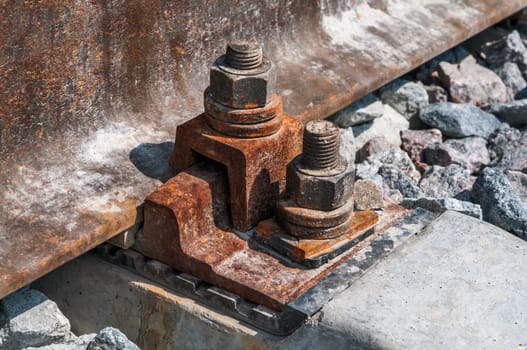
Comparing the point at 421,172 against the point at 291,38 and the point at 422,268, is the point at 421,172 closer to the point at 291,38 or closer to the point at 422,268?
the point at 291,38

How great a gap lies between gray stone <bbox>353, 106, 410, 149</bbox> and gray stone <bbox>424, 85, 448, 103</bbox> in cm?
28

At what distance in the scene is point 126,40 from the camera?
11.4ft

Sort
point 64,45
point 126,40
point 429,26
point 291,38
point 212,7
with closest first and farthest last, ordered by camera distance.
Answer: point 64,45
point 126,40
point 212,7
point 291,38
point 429,26

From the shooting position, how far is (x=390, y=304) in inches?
116

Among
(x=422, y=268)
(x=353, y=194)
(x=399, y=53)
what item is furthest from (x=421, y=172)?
(x=422, y=268)

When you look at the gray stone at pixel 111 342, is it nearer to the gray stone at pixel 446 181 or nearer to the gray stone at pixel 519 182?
the gray stone at pixel 446 181

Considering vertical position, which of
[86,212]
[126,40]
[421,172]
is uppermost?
[126,40]

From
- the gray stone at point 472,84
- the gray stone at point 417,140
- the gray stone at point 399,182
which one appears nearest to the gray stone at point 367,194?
the gray stone at point 399,182

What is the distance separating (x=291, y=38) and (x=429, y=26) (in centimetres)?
88

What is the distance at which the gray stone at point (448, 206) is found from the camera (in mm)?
3639

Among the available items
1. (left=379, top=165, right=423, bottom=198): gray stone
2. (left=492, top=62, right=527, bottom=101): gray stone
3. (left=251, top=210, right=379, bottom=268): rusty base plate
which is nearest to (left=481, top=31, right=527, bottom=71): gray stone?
(left=492, top=62, right=527, bottom=101): gray stone

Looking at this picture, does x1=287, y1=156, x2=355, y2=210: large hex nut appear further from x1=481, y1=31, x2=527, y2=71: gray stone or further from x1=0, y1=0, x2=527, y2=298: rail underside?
x1=481, y1=31, x2=527, y2=71: gray stone

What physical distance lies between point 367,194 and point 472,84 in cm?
171

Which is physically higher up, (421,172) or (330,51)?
(330,51)
